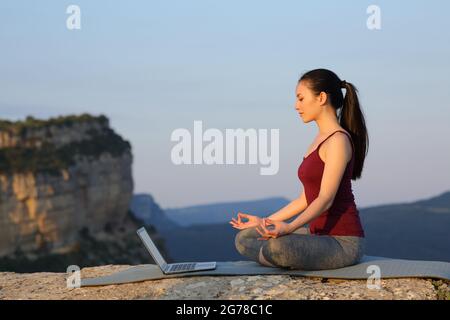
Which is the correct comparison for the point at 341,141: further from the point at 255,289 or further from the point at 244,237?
the point at 255,289

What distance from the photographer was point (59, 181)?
72.6 meters

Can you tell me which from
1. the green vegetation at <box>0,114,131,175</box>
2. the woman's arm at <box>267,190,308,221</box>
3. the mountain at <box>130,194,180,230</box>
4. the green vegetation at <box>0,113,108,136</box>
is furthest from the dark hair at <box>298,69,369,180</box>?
the mountain at <box>130,194,180,230</box>

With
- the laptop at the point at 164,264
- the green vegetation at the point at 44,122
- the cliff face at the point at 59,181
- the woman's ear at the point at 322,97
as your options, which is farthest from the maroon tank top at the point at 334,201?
the green vegetation at the point at 44,122

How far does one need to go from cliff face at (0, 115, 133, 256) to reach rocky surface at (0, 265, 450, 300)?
59.5m

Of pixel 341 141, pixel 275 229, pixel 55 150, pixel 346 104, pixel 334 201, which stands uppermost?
pixel 346 104

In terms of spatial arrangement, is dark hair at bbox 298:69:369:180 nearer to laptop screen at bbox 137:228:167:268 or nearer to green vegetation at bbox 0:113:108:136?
laptop screen at bbox 137:228:167:268

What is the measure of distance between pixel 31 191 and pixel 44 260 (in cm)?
603

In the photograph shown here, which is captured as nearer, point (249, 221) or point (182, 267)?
point (249, 221)

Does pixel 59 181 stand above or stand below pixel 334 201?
below

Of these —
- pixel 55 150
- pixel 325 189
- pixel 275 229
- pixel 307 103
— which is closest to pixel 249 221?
pixel 275 229

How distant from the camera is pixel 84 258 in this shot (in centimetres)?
7406

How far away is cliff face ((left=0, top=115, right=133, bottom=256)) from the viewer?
6744 cm

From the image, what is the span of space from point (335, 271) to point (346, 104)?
5.27ft
